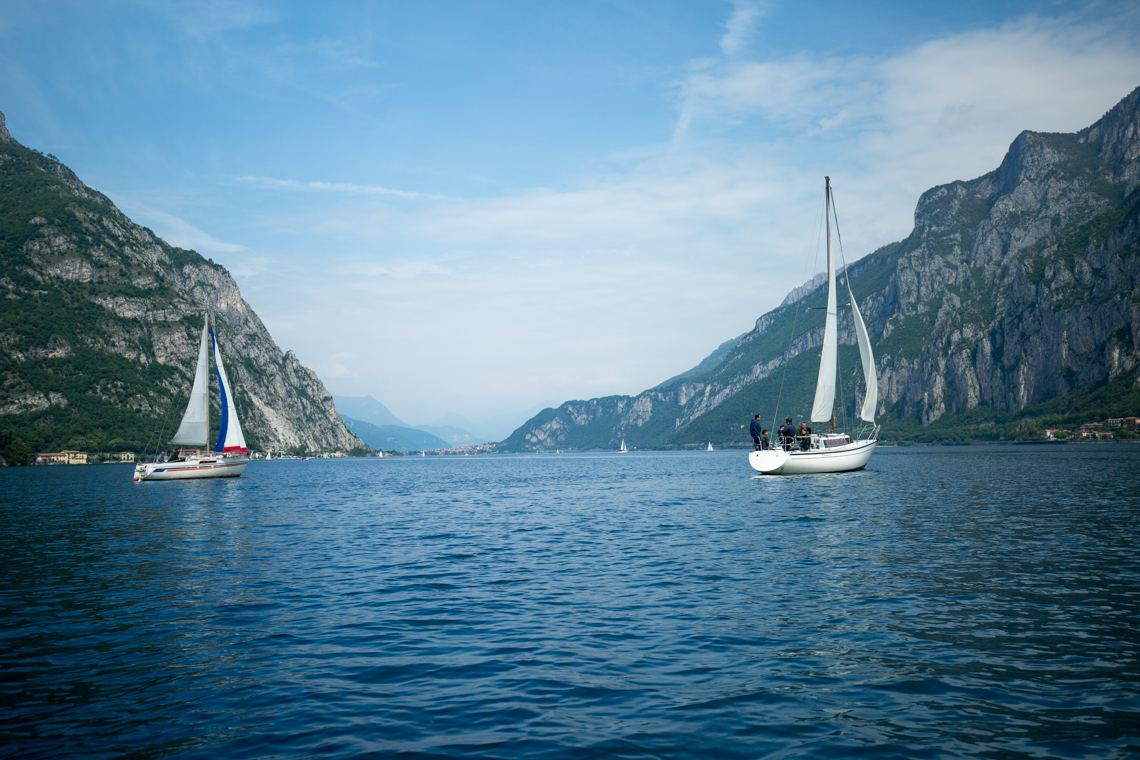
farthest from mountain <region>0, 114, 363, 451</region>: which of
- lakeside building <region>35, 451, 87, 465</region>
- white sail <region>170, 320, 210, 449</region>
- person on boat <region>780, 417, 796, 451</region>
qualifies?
person on boat <region>780, 417, 796, 451</region>

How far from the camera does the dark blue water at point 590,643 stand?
8.09 m

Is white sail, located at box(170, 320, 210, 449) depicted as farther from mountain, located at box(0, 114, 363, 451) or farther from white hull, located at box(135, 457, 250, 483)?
mountain, located at box(0, 114, 363, 451)

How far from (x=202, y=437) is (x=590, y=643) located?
7629cm

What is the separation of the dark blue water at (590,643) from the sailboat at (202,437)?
50.3m

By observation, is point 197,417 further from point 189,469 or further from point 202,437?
point 189,469

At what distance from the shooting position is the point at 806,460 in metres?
55.2

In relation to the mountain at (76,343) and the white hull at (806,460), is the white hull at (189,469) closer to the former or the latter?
the white hull at (806,460)

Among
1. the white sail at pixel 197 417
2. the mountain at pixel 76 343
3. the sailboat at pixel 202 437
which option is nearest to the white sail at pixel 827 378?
the sailboat at pixel 202 437

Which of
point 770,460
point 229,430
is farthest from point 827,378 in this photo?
point 229,430

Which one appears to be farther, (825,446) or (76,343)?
(76,343)

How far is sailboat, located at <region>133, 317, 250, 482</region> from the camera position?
7175 cm

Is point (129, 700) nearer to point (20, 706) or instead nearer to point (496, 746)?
point (20, 706)

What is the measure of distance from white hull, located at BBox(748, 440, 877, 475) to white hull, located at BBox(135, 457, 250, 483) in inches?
2482

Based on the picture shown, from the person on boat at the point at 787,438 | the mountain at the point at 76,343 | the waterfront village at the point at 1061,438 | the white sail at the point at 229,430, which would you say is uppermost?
the mountain at the point at 76,343
